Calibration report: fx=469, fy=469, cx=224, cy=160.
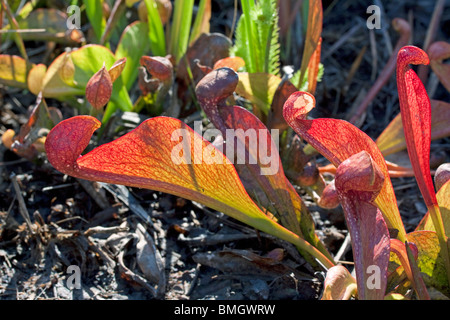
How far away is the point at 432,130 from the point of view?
141 centimetres

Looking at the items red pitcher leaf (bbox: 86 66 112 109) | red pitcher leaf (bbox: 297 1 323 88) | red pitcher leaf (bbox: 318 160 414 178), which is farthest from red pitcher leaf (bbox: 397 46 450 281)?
red pitcher leaf (bbox: 86 66 112 109)

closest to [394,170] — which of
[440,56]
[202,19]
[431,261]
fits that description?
[440,56]

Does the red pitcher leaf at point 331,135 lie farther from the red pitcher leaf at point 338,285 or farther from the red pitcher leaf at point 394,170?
the red pitcher leaf at point 394,170

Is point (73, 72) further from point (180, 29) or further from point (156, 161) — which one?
point (156, 161)

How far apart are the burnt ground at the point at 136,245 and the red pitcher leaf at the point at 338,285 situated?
21cm

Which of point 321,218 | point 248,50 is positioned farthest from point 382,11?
point 321,218

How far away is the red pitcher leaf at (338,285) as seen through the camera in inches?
33.3
